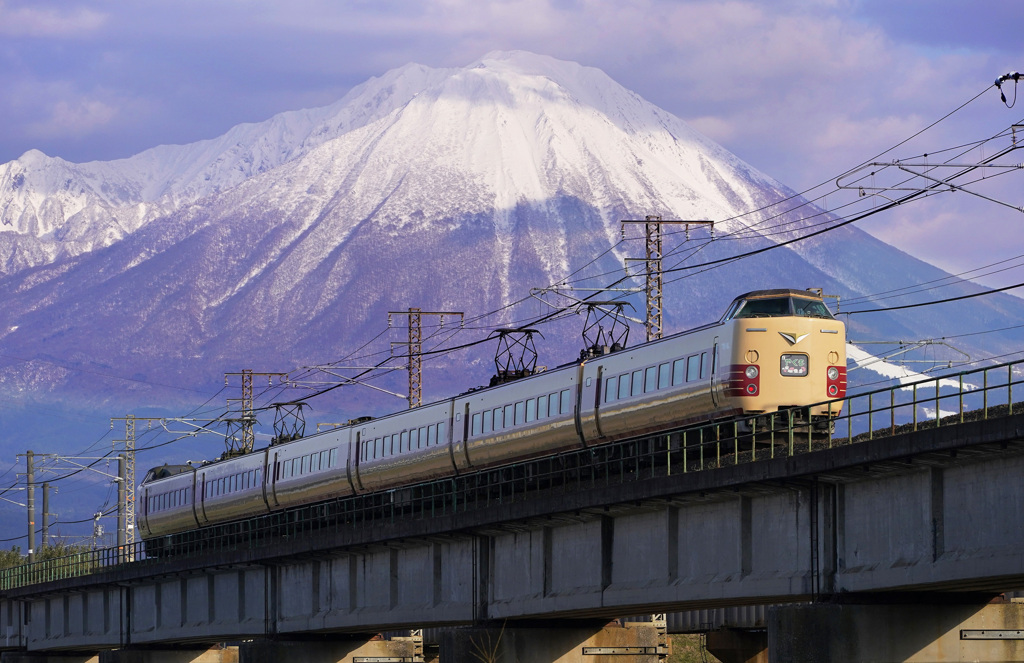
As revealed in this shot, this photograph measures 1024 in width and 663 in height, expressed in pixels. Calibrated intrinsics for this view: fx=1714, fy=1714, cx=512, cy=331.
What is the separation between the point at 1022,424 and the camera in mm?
24922

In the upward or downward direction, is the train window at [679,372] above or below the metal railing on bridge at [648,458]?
above

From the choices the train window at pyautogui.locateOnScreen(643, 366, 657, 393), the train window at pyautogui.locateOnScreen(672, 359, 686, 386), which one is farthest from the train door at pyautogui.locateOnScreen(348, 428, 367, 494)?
the train window at pyautogui.locateOnScreen(672, 359, 686, 386)

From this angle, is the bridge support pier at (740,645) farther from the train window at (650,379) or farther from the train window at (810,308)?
the train window at (810,308)

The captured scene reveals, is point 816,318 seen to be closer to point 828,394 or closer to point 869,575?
point 828,394

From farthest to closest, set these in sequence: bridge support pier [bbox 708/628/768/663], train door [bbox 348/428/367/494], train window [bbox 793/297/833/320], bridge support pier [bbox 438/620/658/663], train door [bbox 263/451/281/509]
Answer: train door [bbox 263/451/281/509] → bridge support pier [bbox 708/628/768/663] → train door [bbox 348/428/367/494] → bridge support pier [bbox 438/620/658/663] → train window [bbox 793/297/833/320]

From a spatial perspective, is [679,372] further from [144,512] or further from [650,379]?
[144,512]

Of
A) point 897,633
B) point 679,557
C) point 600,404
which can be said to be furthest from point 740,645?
point 897,633

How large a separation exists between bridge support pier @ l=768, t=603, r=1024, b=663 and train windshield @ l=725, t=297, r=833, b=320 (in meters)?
11.0

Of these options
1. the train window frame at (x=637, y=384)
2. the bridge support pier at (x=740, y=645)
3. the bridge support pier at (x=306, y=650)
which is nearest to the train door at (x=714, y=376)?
the train window frame at (x=637, y=384)

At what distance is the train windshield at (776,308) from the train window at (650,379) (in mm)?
2313

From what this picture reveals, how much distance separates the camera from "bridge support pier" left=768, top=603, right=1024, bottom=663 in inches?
1152

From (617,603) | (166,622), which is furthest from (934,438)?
(166,622)

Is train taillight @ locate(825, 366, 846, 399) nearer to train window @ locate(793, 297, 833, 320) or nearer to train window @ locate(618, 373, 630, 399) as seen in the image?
train window @ locate(793, 297, 833, 320)

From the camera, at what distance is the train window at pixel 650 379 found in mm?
42062
